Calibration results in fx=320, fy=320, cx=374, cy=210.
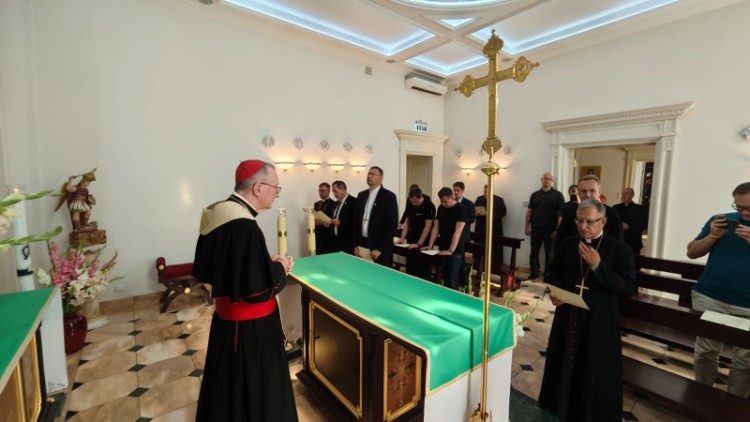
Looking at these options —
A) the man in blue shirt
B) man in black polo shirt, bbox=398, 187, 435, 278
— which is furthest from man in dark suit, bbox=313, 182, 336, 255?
the man in blue shirt

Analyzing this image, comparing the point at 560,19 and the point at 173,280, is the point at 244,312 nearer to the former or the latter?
the point at 173,280

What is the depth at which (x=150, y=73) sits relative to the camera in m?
4.91

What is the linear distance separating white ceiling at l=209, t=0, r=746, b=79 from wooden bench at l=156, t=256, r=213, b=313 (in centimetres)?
421

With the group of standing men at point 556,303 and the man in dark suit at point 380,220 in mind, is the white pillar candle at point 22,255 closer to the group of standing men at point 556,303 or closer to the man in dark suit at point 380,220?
the group of standing men at point 556,303

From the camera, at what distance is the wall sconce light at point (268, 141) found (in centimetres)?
604

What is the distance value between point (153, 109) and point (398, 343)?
5.37m

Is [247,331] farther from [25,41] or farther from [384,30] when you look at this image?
[384,30]

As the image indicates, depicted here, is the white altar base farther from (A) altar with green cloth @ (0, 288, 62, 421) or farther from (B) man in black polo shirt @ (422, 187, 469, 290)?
(B) man in black polo shirt @ (422, 187, 469, 290)

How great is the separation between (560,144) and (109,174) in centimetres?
805

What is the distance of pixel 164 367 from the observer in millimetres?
3240

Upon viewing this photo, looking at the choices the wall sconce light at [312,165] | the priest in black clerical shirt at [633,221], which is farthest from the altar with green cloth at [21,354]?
the priest in black clerical shirt at [633,221]

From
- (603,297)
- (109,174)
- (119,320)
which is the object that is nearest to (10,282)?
(119,320)

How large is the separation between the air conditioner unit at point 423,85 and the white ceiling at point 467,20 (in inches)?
38.8

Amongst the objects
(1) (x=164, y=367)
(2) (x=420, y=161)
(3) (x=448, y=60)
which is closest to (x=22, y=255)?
(1) (x=164, y=367)
